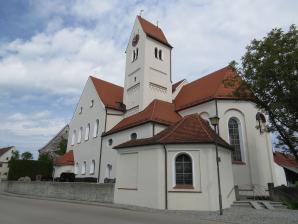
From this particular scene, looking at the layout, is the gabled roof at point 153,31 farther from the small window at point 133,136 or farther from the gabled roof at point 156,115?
the small window at point 133,136

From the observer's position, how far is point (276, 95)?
A: 16.5 meters

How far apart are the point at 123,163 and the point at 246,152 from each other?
10300mm

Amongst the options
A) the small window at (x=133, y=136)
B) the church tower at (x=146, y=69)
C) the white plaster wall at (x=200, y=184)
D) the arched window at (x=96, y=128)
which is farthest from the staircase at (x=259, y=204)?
the arched window at (x=96, y=128)

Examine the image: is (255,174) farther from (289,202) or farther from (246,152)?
(289,202)

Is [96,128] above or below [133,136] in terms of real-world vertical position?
above

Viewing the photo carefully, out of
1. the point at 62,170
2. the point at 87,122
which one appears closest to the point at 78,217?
the point at 87,122

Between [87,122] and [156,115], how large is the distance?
1312 cm

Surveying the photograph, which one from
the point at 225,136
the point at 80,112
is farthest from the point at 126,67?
the point at 225,136

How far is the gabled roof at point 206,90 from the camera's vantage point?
24617 millimetres

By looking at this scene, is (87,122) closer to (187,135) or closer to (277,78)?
(187,135)

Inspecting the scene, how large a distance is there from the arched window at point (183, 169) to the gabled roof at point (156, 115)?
264 inches

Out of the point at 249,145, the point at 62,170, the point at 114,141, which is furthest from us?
the point at 62,170

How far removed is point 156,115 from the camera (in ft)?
81.7

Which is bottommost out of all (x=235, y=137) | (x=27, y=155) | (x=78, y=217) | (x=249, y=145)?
(x=78, y=217)
